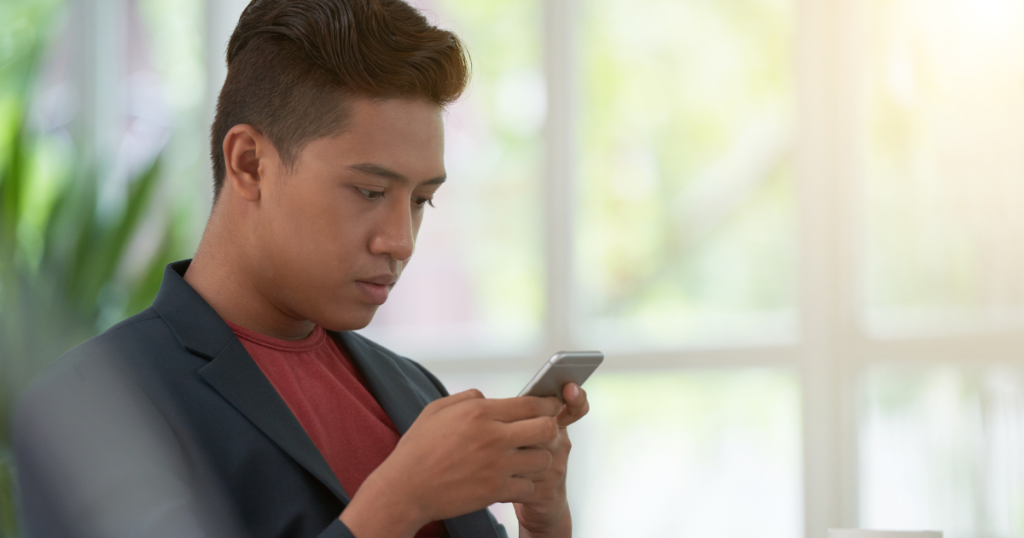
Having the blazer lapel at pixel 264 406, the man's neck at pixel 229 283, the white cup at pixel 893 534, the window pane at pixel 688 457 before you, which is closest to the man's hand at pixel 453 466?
the blazer lapel at pixel 264 406

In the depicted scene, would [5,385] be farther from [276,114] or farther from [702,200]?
[702,200]

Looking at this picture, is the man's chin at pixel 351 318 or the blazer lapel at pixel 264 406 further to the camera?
the man's chin at pixel 351 318

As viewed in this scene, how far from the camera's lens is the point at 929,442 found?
273 cm

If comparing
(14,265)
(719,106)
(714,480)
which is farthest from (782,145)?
(14,265)

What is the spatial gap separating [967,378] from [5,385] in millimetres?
2798

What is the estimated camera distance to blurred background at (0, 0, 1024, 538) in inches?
105

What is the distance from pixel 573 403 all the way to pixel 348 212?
379 millimetres

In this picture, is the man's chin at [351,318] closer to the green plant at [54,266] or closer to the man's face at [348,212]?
the man's face at [348,212]

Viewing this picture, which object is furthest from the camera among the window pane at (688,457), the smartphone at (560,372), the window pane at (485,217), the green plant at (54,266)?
the window pane at (485,217)

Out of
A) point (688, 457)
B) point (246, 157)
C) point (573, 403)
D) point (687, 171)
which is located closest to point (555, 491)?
point (573, 403)

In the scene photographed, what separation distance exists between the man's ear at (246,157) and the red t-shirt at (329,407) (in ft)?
0.61

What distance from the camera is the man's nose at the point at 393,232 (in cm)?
114

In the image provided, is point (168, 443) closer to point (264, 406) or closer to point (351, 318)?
point (264, 406)

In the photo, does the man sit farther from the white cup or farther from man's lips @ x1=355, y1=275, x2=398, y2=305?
the white cup
